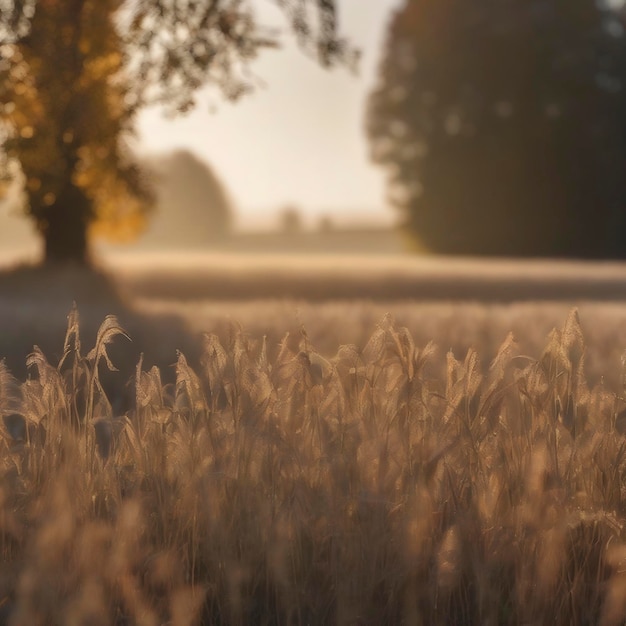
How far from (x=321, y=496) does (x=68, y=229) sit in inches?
660

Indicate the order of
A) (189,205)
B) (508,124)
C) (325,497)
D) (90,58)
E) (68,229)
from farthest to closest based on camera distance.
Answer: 1. (189,205)
2. (508,124)
3. (68,229)
4. (90,58)
5. (325,497)

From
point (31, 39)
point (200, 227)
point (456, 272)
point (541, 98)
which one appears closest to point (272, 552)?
point (31, 39)

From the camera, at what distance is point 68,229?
19.5m

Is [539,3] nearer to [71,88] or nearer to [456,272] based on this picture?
[456,272]

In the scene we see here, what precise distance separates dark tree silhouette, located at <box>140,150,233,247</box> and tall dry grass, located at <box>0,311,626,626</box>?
62.5 meters

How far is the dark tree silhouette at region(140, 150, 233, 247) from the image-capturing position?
6600 cm

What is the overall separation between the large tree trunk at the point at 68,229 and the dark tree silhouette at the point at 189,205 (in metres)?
46.1

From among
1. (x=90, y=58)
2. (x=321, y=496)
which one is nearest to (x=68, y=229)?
(x=90, y=58)

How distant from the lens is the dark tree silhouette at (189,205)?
66.0 metres

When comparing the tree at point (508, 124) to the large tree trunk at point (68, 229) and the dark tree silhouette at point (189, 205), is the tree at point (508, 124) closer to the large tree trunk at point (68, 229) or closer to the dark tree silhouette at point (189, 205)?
the large tree trunk at point (68, 229)

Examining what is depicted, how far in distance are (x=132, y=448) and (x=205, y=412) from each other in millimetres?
297

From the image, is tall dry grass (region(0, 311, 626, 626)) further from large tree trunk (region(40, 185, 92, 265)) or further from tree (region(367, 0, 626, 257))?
tree (region(367, 0, 626, 257))

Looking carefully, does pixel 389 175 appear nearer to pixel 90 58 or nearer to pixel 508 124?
pixel 508 124

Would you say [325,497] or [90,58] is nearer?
[325,497]
